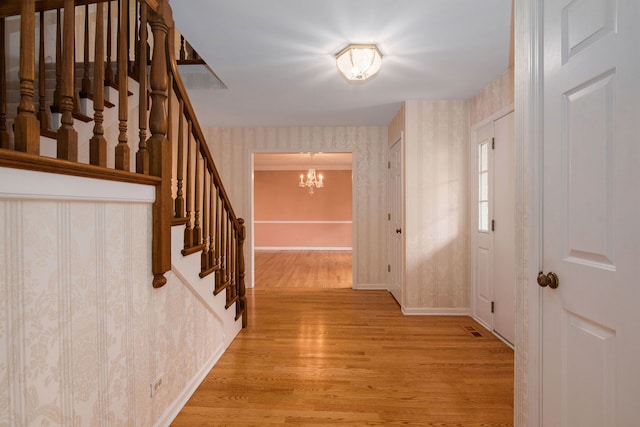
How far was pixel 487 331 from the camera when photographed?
3.29m

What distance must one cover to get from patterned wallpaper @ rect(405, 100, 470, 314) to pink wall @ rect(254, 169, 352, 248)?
576 centimetres

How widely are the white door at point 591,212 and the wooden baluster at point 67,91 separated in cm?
176

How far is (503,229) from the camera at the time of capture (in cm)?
302

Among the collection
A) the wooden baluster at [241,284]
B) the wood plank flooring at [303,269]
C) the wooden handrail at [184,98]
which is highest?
the wooden handrail at [184,98]

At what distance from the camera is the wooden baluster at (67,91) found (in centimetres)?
115

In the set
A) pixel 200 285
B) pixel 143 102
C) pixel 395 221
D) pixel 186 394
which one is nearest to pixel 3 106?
pixel 143 102

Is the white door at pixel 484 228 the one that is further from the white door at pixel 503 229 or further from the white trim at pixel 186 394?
the white trim at pixel 186 394

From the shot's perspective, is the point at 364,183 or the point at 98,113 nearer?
the point at 98,113

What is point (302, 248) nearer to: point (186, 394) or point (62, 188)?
point (186, 394)

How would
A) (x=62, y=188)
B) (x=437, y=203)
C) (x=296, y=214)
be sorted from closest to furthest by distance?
(x=62, y=188) → (x=437, y=203) → (x=296, y=214)

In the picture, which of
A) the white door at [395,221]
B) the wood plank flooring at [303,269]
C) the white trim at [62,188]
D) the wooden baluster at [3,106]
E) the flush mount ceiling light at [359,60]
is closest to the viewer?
the white trim at [62,188]

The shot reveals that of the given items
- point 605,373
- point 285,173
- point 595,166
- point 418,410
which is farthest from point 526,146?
point 285,173

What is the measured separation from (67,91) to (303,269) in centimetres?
573

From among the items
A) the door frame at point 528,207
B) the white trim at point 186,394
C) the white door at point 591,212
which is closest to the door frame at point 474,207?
the door frame at point 528,207
